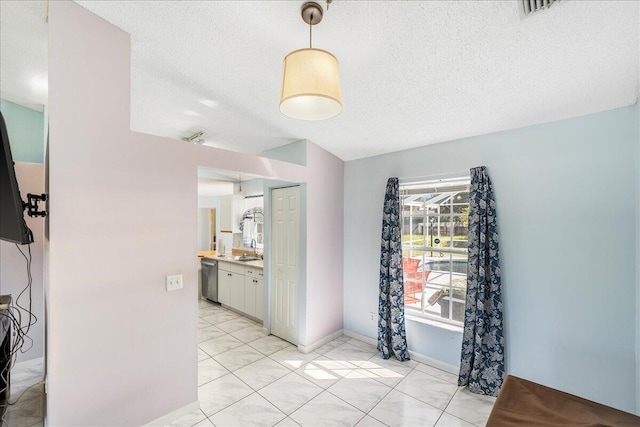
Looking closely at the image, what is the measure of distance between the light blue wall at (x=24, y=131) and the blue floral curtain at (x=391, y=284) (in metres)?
4.45

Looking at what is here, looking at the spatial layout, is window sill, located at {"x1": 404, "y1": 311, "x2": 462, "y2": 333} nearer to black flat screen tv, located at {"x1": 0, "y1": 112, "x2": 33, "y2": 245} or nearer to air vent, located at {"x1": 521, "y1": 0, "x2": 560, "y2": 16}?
air vent, located at {"x1": 521, "y1": 0, "x2": 560, "y2": 16}

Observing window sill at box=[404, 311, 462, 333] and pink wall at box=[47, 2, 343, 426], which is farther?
window sill at box=[404, 311, 462, 333]

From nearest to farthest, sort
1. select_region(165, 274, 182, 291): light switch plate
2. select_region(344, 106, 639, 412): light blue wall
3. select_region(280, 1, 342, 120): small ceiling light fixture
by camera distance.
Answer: select_region(280, 1, 342, 120): small ceiling light fixture
select_region(344, 106, 639, 412): light blue wall
select_region(165, 274, 182, 291): light switch plate

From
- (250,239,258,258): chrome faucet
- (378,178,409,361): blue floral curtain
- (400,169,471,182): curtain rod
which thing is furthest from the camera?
(250,239,258,258): chrome faucet

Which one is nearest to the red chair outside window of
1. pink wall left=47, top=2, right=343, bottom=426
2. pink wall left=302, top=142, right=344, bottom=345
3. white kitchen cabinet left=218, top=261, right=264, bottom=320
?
pink wall left=302, top=142, right=344, bottom=345

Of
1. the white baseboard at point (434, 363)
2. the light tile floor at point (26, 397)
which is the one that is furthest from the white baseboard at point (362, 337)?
the light tile floor at point (26, 397)

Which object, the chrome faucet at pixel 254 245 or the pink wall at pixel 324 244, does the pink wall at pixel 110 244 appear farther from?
the chrome faucet at pixel 254 245

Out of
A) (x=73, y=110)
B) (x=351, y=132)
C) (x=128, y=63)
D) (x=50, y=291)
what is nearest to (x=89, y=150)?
(x=73, y=110)

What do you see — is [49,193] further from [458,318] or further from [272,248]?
[458,318]

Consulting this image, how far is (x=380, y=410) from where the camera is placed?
7.74ft

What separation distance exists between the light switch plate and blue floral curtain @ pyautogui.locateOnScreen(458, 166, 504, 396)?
103 inches

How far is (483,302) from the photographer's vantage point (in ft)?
8.43

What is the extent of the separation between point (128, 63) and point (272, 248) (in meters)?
2.53

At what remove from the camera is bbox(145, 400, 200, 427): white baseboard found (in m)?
2.13
